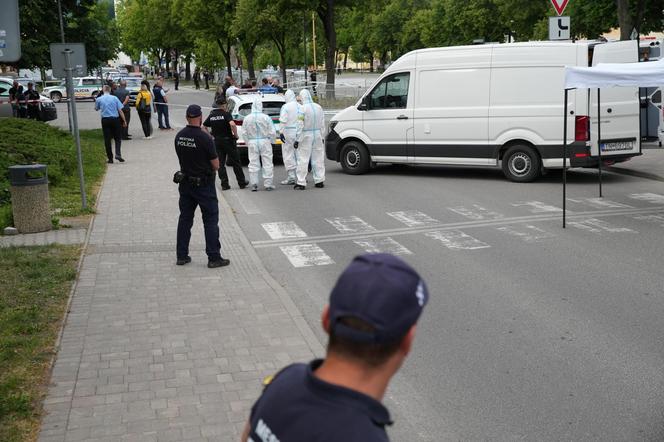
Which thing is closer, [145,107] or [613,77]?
[613,77]

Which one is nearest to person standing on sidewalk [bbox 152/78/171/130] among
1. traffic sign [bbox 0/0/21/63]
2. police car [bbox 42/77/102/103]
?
traffic sign [bbox 0/0/21/63]

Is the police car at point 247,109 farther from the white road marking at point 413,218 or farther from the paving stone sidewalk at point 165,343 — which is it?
the paving stone sidewalk at point 165,343

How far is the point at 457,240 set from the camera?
1081 cm

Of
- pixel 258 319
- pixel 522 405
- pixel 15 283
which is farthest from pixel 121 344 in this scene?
pixel 522 405

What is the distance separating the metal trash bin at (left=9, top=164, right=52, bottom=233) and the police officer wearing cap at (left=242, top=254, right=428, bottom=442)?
33.9ft

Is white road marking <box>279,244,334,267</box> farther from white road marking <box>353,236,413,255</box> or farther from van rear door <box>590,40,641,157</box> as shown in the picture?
van rear door <box>590,40,641,157</box>

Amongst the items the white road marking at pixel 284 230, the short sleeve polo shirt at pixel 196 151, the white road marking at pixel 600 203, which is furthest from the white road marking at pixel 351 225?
the white road marking at pixel 600 203

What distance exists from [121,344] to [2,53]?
250 centimetres

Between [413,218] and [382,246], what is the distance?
2018mm

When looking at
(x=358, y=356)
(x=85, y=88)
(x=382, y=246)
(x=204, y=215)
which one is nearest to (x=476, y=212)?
(x=382, y=246)

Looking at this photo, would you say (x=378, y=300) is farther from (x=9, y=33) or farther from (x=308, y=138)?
(x=308, y=138)

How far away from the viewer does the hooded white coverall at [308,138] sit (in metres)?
15.5

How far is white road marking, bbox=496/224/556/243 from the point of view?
Answer: 35.4 feet

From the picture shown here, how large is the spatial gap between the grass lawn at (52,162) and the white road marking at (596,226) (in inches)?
294
